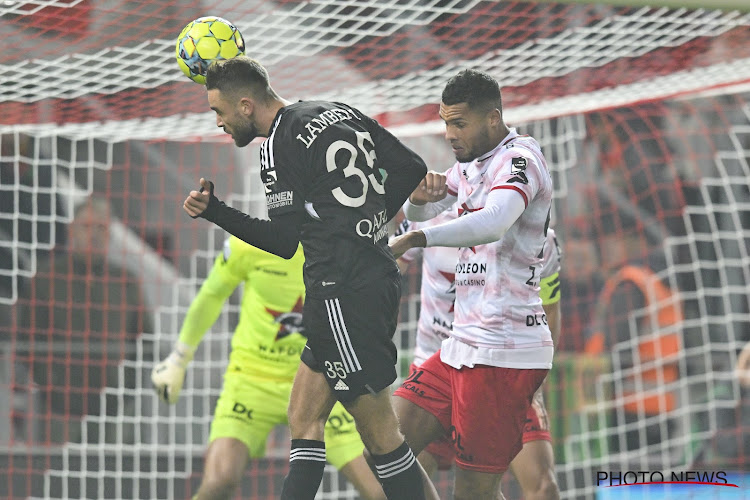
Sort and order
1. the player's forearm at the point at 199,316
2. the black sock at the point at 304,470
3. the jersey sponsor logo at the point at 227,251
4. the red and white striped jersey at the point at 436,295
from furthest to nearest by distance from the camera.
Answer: the player's forearm at the point at 199,316, the jersey sponsor logo at the point at 227,251, the red and white striped jersey at the point at 436,295, the black sock at the point at 304,470

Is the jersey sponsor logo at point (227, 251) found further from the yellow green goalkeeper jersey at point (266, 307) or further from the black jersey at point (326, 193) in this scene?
the black jersey at point (326, 193)

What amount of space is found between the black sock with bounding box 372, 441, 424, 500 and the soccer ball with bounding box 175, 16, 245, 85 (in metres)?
1.73

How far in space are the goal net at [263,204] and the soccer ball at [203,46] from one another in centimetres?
151

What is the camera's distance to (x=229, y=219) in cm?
395

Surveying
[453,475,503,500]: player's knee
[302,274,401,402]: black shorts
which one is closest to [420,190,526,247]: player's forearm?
[302,274,401,402]: black shorts

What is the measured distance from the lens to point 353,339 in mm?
3938

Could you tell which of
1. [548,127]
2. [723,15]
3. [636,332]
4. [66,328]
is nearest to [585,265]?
[636,332]

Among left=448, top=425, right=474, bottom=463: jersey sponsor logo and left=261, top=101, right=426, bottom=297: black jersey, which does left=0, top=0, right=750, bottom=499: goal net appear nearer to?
left=261, top=101, right=426, bottom=297: black jersey

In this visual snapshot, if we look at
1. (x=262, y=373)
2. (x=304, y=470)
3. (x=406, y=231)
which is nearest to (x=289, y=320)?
(x=262, y=373)

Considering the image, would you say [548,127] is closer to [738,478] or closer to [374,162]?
[738,478]

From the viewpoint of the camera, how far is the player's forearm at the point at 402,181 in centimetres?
421

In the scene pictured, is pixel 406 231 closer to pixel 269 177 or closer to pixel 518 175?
pixel 518 175

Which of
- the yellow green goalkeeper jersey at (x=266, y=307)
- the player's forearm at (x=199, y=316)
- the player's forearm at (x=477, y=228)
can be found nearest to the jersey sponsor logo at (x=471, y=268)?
the player's forearm at (x=477, y=228)

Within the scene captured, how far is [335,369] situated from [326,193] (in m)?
0.62
